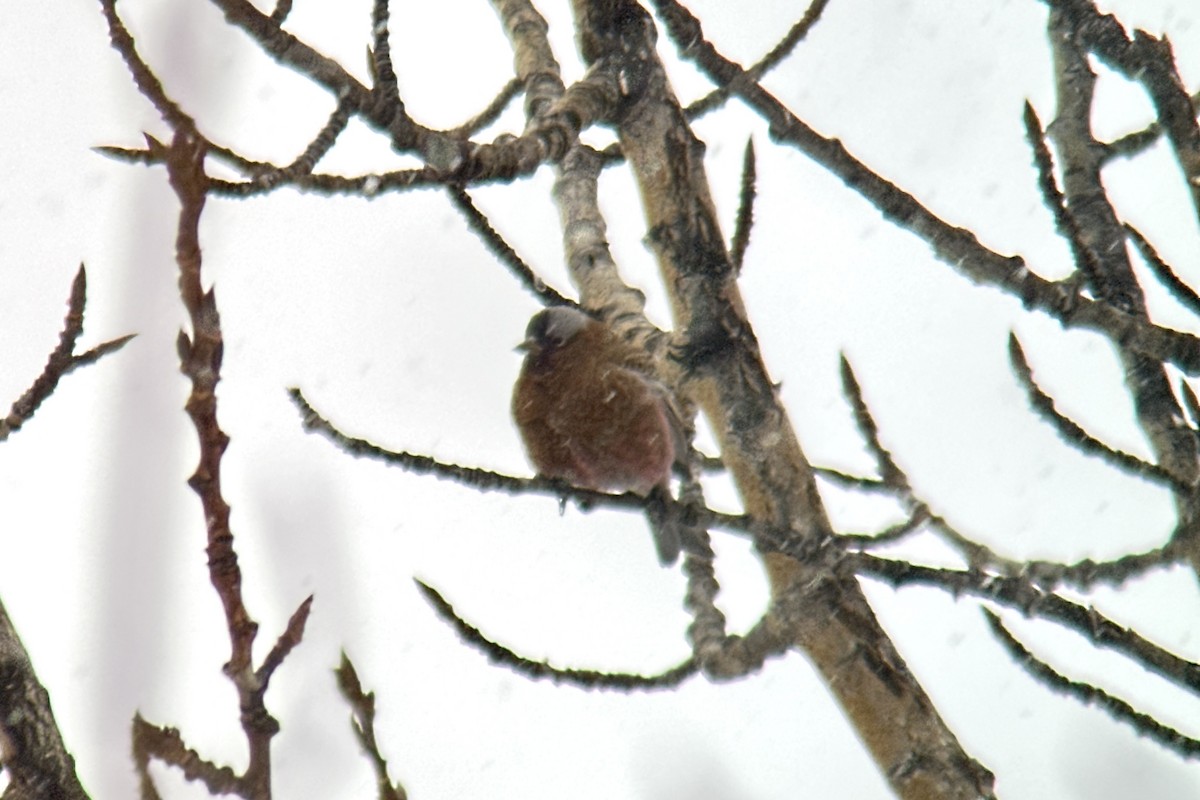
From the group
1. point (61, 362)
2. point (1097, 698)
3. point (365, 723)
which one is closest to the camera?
point (365, 723)

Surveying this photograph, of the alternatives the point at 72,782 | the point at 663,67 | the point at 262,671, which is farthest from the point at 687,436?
the point at 262,671

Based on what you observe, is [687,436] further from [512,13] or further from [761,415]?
[512,13]

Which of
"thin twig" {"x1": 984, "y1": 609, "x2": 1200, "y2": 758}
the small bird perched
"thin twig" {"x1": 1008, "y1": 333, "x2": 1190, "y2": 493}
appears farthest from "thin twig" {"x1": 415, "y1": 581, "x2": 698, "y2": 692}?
the small bird perched

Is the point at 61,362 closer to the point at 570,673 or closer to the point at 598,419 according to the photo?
the point at 570,673

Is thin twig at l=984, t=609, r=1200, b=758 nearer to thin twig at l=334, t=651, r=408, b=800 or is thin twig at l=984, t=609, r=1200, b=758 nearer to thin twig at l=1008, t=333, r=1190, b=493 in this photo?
thin twig at l=1008, t=333, r=1190, b=493

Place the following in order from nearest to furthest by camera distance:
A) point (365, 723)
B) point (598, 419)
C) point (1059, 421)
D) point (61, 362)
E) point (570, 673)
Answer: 1. point (365, 723)
2. point (61, 362)
3. point (570, 673)
4. point (1059, 421)
5. point (598, 419)

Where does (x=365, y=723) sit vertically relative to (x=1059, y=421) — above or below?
below

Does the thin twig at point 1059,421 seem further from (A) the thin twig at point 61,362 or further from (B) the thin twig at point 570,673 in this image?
(A) the thin twig at point 61,362

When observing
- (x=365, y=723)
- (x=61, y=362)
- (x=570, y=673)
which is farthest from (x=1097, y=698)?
(x=61, y=362)
